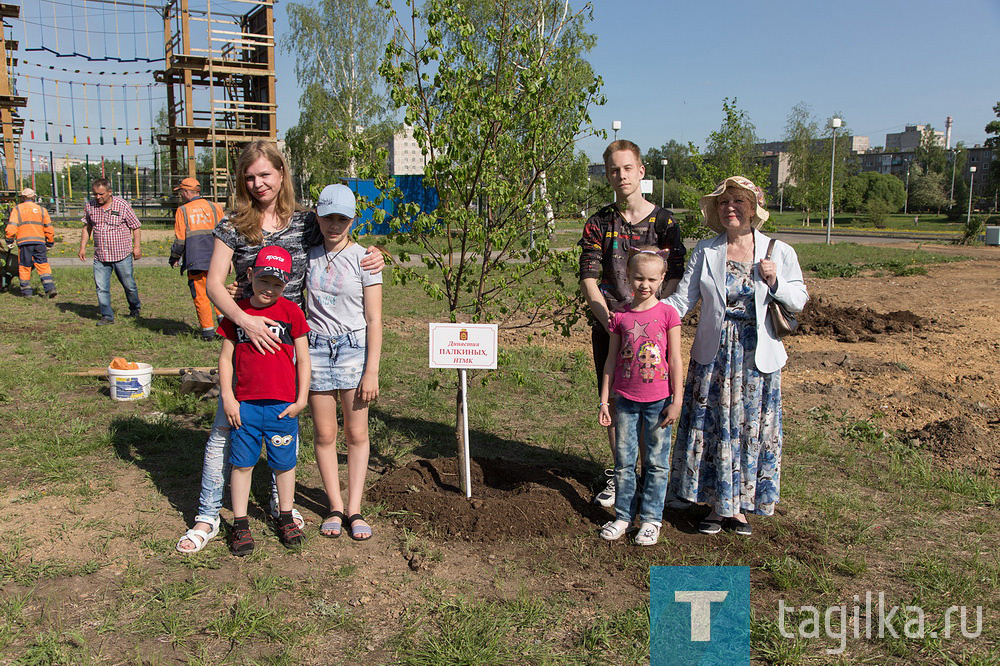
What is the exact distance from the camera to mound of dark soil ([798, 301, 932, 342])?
376 inches

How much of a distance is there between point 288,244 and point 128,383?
137 inches

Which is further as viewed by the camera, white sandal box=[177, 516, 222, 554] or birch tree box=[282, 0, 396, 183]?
birch tree box=[282, 0, 396, 183]

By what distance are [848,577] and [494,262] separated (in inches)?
98.7

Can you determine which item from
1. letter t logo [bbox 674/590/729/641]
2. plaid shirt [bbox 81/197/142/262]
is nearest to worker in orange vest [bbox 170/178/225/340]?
plaid shirt [bbox 81/197/142/262]

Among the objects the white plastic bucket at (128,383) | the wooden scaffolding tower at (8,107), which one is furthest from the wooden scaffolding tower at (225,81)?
the white plastic bucket at (128,383)

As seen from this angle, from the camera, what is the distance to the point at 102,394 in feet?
21.5

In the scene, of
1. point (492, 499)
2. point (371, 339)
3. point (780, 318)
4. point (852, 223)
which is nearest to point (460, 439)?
point (492, 499)

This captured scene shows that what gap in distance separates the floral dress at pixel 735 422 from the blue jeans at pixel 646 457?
203 mm

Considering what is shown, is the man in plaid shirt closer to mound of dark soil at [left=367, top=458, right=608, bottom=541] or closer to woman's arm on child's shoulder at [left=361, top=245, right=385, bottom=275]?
mound of dark soil at [left=367, top=458, right=608, bottom=541]

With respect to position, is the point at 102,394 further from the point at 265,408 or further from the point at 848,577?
the point at 848,577

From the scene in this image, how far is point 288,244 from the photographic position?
367 centimetres

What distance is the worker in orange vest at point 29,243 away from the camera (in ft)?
40.0

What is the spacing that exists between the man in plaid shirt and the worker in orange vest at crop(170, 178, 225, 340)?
4.91 ft

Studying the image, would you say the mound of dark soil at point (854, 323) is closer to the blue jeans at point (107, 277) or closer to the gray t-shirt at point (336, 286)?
the gray t-shirt at point (336, 286)
